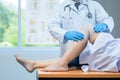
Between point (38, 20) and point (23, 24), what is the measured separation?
0.23 m

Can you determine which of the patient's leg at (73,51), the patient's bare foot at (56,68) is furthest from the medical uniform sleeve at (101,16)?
the patient's bare foot at (56,68)

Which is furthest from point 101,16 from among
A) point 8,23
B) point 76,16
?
point 8,23

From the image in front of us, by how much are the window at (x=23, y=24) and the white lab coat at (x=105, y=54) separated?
2.08 m

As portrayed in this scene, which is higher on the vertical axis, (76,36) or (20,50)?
(76,36)

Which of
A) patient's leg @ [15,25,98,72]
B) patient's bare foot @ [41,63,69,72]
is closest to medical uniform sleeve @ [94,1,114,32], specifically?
patient's leg @ [15,25,98,72]

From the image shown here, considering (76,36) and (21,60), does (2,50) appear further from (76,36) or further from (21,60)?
(76,36)

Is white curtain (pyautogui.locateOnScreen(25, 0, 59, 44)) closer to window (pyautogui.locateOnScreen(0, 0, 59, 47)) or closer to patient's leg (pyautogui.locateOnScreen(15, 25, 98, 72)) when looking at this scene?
window (pyautogui.locateOnScreen(0, 0, 59, 47))

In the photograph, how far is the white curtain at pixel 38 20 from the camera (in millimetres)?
3660

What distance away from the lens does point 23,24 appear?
3.68 metres

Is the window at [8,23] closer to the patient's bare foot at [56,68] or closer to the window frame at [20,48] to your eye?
the window frame at [20,48]

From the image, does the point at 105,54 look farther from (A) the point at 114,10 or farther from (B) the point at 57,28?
(A) the point at 114,10

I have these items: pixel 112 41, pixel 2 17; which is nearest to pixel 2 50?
pixel 2 17

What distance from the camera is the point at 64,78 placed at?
147cm

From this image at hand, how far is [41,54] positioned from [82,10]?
4.29 ft
